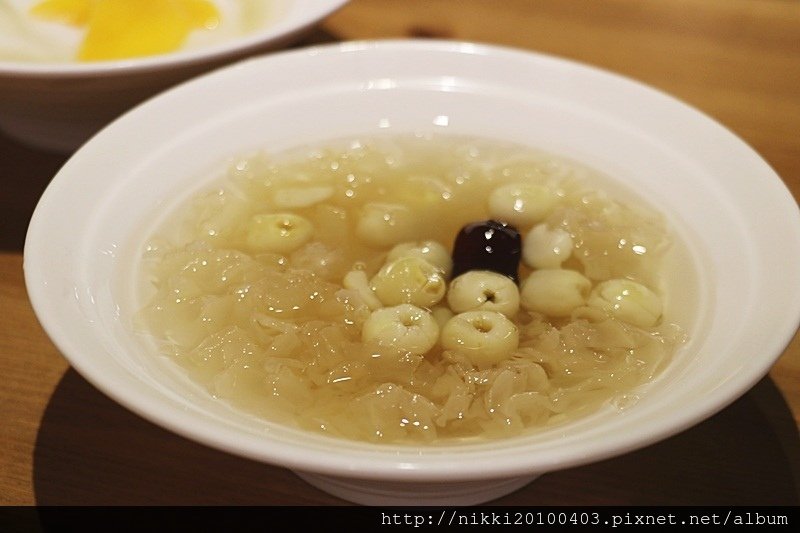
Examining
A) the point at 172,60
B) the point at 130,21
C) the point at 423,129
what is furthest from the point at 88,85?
the point at 423,129

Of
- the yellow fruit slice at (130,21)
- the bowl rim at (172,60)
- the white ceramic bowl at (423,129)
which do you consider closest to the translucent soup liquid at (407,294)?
the white ceramic bowl at (423,129)

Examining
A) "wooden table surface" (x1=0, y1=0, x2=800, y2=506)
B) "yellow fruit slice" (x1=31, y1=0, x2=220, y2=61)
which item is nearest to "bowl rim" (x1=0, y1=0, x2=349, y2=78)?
"yellow fruit slice" (x1=31, y1=0, x2=220, y2=61)

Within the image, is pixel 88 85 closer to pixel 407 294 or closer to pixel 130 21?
pixel 130 21

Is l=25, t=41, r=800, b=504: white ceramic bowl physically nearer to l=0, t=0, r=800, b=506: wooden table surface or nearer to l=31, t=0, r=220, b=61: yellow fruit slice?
l=0, t=0, r=800, b=506: wooden table surface

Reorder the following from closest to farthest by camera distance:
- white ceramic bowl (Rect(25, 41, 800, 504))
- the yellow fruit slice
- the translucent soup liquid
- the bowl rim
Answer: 1. white ceramic bowl (Rect(25, 41, 800, 504))
2. the translucent soup liquid
3. the bowl rim
4. the yellow fruit slice

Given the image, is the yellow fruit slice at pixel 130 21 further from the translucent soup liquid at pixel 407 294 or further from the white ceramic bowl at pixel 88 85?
the translucent soup liquid at pixel 407 294
